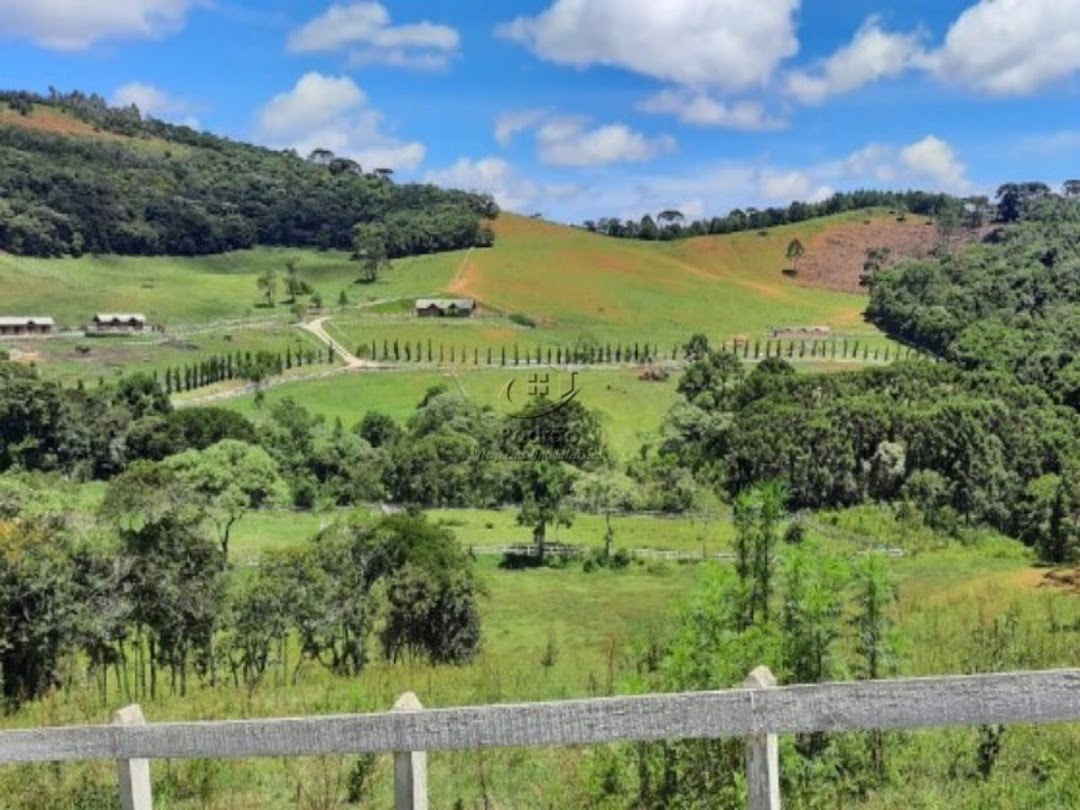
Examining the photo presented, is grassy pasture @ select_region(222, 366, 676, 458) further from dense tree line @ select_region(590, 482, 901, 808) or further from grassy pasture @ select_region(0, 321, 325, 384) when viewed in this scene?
dense tree line @ select_region(590, 482, 901, 808)

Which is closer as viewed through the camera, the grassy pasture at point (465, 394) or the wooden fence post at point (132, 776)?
the wooden fence post at point (132, 776)

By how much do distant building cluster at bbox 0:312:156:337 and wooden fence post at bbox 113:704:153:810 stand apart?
4934 inches

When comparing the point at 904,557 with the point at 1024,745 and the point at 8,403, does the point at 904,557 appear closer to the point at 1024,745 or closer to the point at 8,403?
the point at 1024,745

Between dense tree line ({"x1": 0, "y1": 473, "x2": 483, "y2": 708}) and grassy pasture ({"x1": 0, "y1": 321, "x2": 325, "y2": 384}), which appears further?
grassy pasture ({"x1": 0, "y1": 321, "x2": 325, "y2": 384})

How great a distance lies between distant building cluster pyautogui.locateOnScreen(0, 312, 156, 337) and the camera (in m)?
118

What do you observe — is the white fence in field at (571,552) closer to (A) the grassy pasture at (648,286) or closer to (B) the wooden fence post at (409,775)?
(B) the wooden fence post at (409,775)

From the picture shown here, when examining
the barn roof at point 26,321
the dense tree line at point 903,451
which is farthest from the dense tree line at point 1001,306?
the barn roof at point 26,321

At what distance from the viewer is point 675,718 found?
467cm

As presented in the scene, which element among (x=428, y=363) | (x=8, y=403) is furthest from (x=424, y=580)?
(x=428, y=363)

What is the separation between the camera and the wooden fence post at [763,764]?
466 centimetres

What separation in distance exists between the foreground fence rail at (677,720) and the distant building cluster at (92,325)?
414 feet

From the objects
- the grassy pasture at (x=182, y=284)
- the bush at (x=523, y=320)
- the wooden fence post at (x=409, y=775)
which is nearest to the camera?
the wooden fence post at (x=409, y=775)

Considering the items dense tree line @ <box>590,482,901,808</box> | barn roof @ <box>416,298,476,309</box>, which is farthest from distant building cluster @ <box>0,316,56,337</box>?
dense tree line @ <box>590,482,901,808</box>

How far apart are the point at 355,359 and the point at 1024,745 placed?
107m
